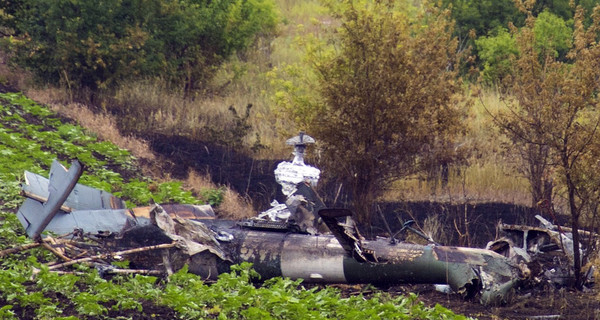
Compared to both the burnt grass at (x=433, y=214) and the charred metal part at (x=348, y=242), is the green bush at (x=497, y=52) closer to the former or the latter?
the burnt grass at (x=433, y=214)

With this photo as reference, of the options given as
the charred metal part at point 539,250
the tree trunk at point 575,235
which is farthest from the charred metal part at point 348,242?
the tree trunk at point 575,235

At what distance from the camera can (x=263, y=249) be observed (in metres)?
8.52

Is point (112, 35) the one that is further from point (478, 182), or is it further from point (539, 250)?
point (539, 250)

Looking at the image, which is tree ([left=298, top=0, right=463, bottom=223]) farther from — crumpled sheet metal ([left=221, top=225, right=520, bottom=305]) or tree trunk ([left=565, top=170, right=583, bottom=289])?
crumpled sheet metal ([left=221, top=225, right=520, bottom=305])

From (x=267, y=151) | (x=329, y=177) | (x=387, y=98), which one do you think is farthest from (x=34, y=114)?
(x=387, y=98)

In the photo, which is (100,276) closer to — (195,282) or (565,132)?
(195,282)

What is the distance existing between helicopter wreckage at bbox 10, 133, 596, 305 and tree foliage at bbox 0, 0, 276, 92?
896 cm

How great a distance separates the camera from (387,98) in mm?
11641

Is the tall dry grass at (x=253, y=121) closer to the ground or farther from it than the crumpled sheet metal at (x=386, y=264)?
farther from it

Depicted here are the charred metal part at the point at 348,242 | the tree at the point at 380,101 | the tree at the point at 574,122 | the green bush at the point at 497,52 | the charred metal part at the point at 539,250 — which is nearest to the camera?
the charred metal part at the point at 348,242

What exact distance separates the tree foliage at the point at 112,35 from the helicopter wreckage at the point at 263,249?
8961mm

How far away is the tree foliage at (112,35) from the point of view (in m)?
17.5

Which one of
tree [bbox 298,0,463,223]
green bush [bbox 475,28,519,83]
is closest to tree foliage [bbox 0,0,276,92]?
green bush [bbox 475,28,519,83]

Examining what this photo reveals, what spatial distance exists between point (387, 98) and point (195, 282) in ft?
17.6
